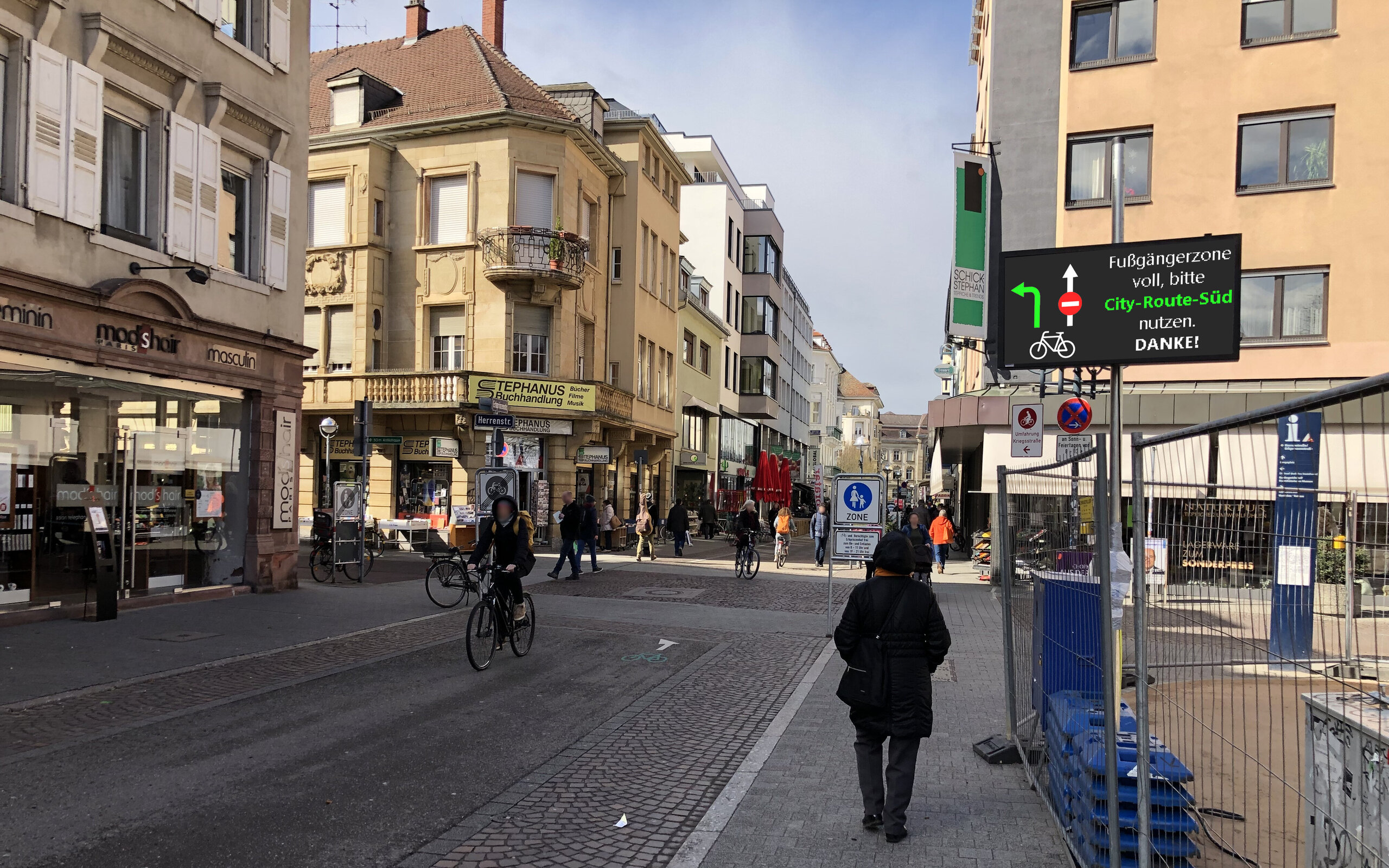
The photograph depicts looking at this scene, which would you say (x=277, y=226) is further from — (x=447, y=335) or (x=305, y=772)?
(x=447, y=335)

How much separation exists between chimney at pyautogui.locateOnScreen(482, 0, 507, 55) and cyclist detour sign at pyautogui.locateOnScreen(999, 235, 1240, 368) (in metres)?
31.7

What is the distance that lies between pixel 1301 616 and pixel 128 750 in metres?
6.72

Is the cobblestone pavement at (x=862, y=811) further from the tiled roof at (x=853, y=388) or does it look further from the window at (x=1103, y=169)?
the tiled roof at (x=853, y=388)

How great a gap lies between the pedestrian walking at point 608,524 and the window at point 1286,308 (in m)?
16.5

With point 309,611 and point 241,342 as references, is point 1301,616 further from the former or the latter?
point 241,342

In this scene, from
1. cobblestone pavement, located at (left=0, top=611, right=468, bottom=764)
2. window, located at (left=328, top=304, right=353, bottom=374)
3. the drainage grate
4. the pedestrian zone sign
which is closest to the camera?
cobblestone pavement, located at (left=0, top=611, right=468, bottom=764)

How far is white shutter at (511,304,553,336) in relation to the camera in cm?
2952

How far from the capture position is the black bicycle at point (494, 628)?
9828 millimetres

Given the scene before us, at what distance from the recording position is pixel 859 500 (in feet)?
48.1

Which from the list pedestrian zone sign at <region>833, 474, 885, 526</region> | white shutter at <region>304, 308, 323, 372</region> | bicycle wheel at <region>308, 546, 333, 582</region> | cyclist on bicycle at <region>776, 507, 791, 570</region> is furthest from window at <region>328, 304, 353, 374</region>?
pedestrian zone sign at <region>833, 474, 885, 526</region>

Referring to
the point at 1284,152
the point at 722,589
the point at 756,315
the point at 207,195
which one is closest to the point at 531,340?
the point at 722,589

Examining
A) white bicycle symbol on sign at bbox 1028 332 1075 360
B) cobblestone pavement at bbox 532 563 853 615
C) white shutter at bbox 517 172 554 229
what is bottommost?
cobblestone pavement at bbox 532 563 853 615

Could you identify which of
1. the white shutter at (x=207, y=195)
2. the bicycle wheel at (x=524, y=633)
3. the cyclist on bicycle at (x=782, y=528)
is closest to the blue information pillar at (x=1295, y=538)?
the bicycle wheel at (x=524, y=633)

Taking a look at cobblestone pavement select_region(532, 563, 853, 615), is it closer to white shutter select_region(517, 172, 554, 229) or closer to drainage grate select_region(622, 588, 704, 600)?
drainage grate select_region(622, 588, 704, 600)
